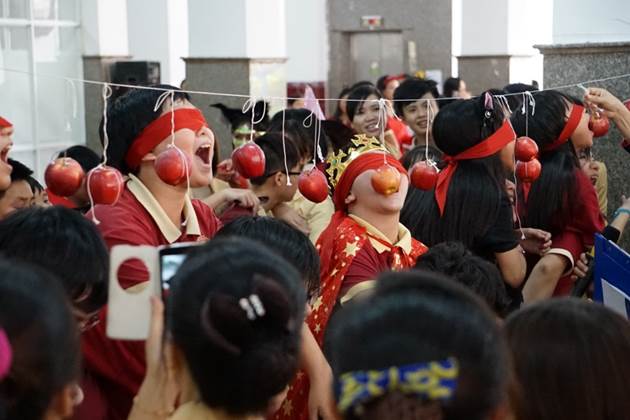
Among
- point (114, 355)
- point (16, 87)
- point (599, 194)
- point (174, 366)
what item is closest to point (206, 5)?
point (16, 87)

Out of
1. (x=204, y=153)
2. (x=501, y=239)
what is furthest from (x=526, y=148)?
(x=204, y=153)

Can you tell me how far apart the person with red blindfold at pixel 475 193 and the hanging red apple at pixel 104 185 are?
1.56 metres

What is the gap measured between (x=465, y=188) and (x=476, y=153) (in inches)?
6.3

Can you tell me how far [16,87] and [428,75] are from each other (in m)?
5.84

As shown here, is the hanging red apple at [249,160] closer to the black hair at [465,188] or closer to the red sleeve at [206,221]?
the red sleeve at [206,221]

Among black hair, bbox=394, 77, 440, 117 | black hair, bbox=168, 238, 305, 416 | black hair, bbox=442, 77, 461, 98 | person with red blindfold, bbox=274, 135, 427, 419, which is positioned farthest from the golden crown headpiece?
black hair, bbox=442, 77, 461, 98

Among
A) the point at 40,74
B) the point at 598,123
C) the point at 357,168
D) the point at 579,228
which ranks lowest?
the point at 579,228

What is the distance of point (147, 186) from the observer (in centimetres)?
352

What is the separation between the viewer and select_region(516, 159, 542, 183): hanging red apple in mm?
4383

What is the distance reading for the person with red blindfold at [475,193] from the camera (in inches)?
168

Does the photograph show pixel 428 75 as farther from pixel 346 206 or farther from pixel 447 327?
pixel 447 327

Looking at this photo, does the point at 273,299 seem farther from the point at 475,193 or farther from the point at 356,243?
the point at 475,193

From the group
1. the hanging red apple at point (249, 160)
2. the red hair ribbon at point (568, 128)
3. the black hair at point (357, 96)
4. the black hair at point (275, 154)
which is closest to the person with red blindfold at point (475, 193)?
the red hair ribbon at point (568, 128)

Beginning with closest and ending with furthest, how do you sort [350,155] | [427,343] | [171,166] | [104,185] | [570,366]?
[427,343] → [570,366] → [104,185] → [171,166] → [350,155]
